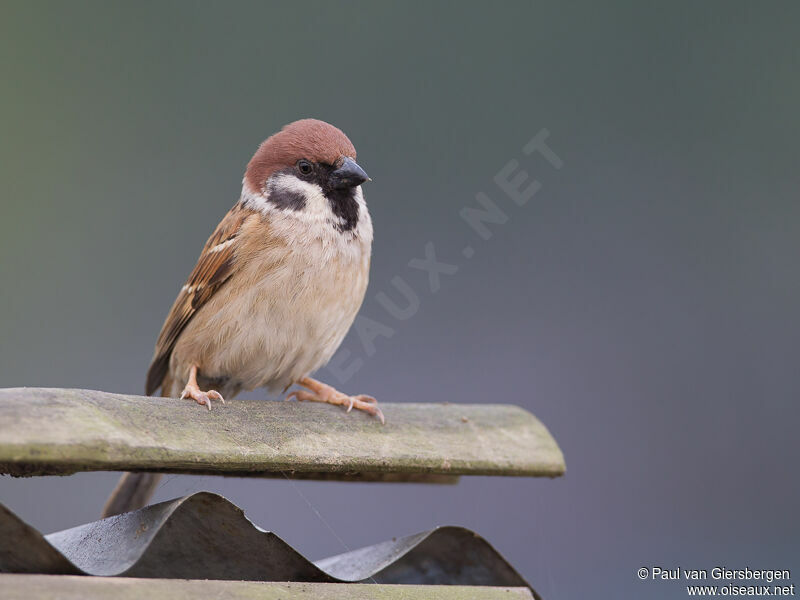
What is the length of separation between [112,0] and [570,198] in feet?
8.93

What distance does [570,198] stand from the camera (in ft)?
15.7

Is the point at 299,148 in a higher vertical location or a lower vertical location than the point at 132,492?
higher

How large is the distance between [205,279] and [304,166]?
0.41 metres

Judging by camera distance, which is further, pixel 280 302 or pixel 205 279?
pixel 205 279

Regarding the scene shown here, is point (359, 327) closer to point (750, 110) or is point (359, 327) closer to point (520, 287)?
point (520, 287)

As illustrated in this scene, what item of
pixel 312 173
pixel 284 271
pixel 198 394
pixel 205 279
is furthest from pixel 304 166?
pixel 198 394

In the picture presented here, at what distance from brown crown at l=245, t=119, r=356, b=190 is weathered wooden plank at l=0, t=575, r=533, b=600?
132 cm

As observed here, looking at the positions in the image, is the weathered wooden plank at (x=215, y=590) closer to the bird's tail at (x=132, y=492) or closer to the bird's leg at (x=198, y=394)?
the bird's leg at (x=198, y=394)

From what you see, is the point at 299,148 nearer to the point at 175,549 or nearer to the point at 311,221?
the point at 311,221

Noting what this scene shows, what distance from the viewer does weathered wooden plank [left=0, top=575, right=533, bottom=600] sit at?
1.38 meters

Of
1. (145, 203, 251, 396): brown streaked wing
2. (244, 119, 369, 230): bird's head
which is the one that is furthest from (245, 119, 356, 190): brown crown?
(145, 203, 251, 396): brown streaked wing

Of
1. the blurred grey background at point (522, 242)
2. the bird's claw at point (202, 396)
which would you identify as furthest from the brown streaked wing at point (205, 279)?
the blurred grey background at point (522, 242)

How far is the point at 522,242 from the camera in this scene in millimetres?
4750

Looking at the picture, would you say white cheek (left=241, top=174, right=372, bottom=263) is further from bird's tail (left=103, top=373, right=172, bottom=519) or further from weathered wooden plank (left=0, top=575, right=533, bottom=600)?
weathered wooden plank (left=0, top=575, right=533, bottom=600)
